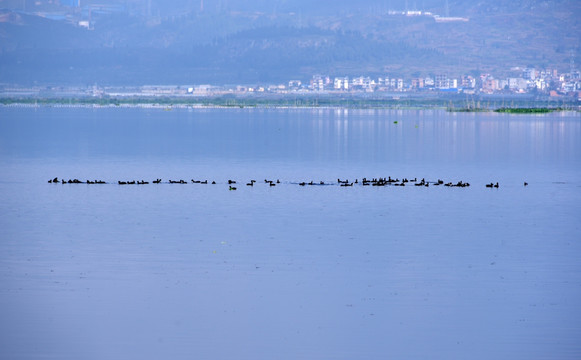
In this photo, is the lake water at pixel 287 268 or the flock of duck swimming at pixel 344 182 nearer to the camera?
the lake water at pixel 287 268

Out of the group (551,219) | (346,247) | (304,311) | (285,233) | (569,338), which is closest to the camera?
(569,338)

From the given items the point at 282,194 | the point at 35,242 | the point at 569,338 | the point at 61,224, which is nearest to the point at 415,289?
the point at 569,338

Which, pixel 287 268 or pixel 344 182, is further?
pixel 344 182

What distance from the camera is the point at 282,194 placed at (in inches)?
1258

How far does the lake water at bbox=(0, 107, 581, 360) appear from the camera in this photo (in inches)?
587

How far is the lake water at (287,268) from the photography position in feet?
48.9

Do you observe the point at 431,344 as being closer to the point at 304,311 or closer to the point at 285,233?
the point at 304,311

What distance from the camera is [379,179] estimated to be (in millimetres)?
→ 36719

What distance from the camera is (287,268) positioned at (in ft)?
63.6

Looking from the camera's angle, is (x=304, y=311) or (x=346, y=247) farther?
(x=346, y=247)

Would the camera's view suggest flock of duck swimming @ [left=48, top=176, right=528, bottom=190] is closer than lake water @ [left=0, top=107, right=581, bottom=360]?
No

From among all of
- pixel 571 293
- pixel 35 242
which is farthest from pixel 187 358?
pixel 35 242

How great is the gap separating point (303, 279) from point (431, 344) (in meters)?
4.12

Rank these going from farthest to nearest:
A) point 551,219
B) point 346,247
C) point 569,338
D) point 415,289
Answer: point 551,219 → point 346,247 → point 415,289 → point 569,338
